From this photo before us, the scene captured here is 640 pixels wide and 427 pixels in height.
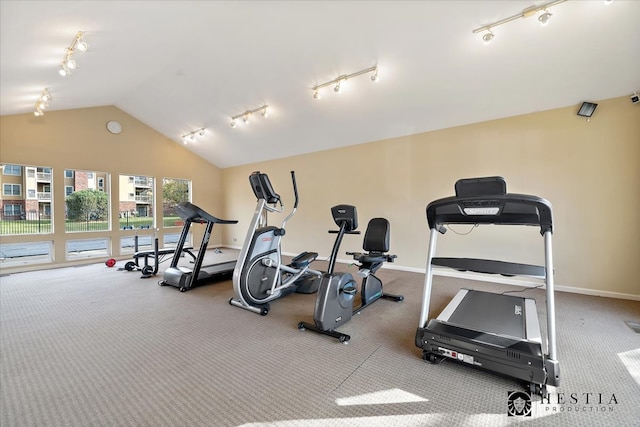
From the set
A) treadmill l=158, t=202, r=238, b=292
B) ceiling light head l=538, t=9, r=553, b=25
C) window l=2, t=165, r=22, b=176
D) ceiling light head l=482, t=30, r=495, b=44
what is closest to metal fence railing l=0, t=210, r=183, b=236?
window l=2, t=165, r=22, b=176

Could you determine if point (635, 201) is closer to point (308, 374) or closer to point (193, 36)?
point (308, 374)

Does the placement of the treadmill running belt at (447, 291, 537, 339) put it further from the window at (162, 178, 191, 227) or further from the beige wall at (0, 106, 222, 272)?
the beige wall at (0, 106, 222, 272)

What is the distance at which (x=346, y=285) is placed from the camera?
2812 mm

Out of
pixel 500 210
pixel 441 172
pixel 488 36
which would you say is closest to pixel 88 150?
pixel 441 172

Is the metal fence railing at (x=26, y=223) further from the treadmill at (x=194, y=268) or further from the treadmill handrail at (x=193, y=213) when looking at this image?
the treadmill handrail at (x=193, y=213)

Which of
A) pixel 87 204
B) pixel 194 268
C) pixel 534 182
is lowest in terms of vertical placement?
pixel 194 268

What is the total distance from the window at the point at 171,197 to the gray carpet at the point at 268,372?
171 inches

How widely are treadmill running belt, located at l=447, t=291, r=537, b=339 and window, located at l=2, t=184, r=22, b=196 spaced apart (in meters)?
7.82

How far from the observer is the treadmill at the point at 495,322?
1792mm

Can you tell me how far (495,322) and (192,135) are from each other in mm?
7456

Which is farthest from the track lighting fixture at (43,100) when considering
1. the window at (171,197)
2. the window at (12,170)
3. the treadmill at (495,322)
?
the treadmill at (495,322)

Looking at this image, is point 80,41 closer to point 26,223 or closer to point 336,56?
point 336,56

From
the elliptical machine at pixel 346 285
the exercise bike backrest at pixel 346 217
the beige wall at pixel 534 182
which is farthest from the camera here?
the beige wall at pixel 534 182

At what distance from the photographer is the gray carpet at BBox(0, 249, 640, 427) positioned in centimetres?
161
